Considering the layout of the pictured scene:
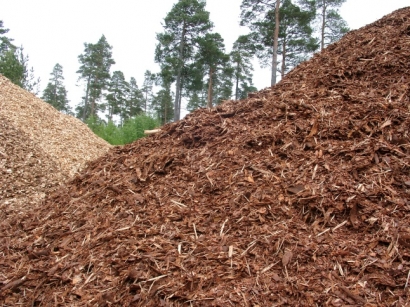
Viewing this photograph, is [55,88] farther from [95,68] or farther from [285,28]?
[285,28]

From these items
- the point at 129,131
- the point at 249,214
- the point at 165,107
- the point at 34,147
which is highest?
the point at 165,107

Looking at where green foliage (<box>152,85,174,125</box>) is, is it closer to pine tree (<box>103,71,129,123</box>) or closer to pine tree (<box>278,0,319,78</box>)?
pine tree (<box>103,71,129,123</box>)

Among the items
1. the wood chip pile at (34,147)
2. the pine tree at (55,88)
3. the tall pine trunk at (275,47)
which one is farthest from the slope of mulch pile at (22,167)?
the pine tree at (55,88)

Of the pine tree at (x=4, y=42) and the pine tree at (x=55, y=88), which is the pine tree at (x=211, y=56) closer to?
the pine tree at (x=4, y=42)

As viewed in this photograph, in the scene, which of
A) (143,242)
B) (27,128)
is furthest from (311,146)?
(27,128)

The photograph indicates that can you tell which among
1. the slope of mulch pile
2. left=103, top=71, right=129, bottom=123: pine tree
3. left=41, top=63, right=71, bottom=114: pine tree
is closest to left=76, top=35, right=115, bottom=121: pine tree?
left=103, top=71, right=129, bottom=123: pine tree

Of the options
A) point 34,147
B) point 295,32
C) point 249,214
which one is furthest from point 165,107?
point 249,214

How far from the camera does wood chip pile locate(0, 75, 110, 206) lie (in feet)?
16.4

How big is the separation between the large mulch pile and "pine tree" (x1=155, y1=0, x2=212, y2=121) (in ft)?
45.8

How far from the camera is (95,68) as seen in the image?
30984 mm

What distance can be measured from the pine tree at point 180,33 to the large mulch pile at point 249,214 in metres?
14.0

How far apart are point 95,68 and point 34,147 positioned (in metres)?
27.2

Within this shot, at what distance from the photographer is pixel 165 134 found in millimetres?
4094

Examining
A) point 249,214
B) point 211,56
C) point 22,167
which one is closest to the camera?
point 249,214
